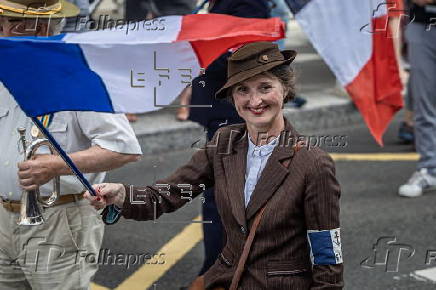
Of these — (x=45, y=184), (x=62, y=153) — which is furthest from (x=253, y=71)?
(x=45, y=184)

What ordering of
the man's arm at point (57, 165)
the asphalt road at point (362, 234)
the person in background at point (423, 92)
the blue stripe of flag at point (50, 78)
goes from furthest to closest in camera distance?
the person in background at point (423, 92) → the asphalt road at point (362, 234) → the man's arm at point (57, 165) → the blue stripe of flag at point (50, 78)

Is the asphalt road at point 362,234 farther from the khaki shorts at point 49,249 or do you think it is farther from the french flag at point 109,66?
the french flag at point 109,66

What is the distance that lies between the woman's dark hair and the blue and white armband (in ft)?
1.82

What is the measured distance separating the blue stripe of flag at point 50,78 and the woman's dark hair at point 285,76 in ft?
1.76

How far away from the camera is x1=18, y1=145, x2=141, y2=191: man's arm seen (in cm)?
360

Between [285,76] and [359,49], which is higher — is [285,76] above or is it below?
above

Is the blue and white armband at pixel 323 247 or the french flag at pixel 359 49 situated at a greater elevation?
the french flag at pixel 359 49

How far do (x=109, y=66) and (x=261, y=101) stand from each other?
24.9 inches

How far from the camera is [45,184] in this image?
379 cm

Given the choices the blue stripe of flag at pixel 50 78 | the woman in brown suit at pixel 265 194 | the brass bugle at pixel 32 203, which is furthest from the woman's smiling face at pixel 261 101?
the brass bugle at pixel 32 203

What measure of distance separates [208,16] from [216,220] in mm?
1293

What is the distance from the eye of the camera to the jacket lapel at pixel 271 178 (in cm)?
326

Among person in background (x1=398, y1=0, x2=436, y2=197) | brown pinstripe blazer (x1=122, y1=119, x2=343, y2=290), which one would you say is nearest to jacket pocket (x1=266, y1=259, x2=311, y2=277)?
brown pinstripe blazer (x1=122, y1=119, x2=343, y2=290)

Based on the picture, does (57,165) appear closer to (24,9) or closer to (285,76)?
(24,9)
